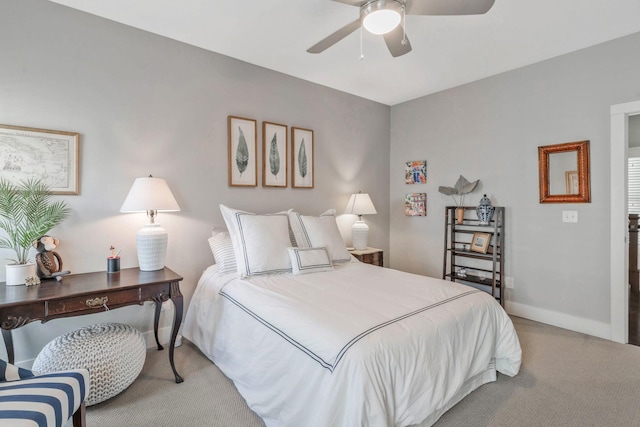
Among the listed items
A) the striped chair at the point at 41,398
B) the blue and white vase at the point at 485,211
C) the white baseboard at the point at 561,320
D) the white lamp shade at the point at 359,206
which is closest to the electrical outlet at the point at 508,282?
the white baseboard at the point at 561,320

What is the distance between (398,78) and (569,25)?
4.98 feet

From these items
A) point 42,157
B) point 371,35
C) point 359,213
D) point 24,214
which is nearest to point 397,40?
point 371,35

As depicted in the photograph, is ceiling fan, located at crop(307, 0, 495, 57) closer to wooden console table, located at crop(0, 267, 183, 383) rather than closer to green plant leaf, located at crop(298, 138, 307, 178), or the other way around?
green plant leaf, located at crop(298, 138, 307, 178)

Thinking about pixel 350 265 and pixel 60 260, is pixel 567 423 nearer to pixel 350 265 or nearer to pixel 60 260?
pixel 350 265

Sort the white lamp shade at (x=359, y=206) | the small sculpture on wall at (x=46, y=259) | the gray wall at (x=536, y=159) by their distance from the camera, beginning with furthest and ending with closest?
the white lamp shade at (x=359, y=206)
the gray wall at (x=536, y=159)
the small sculpture on wall at (x=46, y=259)

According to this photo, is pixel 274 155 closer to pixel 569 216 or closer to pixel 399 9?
pixel 399 9

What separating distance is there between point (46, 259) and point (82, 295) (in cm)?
54

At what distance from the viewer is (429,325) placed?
5.40 feet

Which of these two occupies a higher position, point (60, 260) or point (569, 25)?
point (569, 25)

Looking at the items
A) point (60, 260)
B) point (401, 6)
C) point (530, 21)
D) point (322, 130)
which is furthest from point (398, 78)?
point (60, 260)

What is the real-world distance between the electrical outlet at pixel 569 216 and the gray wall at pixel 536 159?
0.04 meters

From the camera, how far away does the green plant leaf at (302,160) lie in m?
3.58

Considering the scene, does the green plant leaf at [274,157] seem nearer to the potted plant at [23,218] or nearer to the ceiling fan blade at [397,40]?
the ceiling fan blade at [397,40]

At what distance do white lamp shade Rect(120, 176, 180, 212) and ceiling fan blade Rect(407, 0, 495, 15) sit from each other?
2.10 meters
